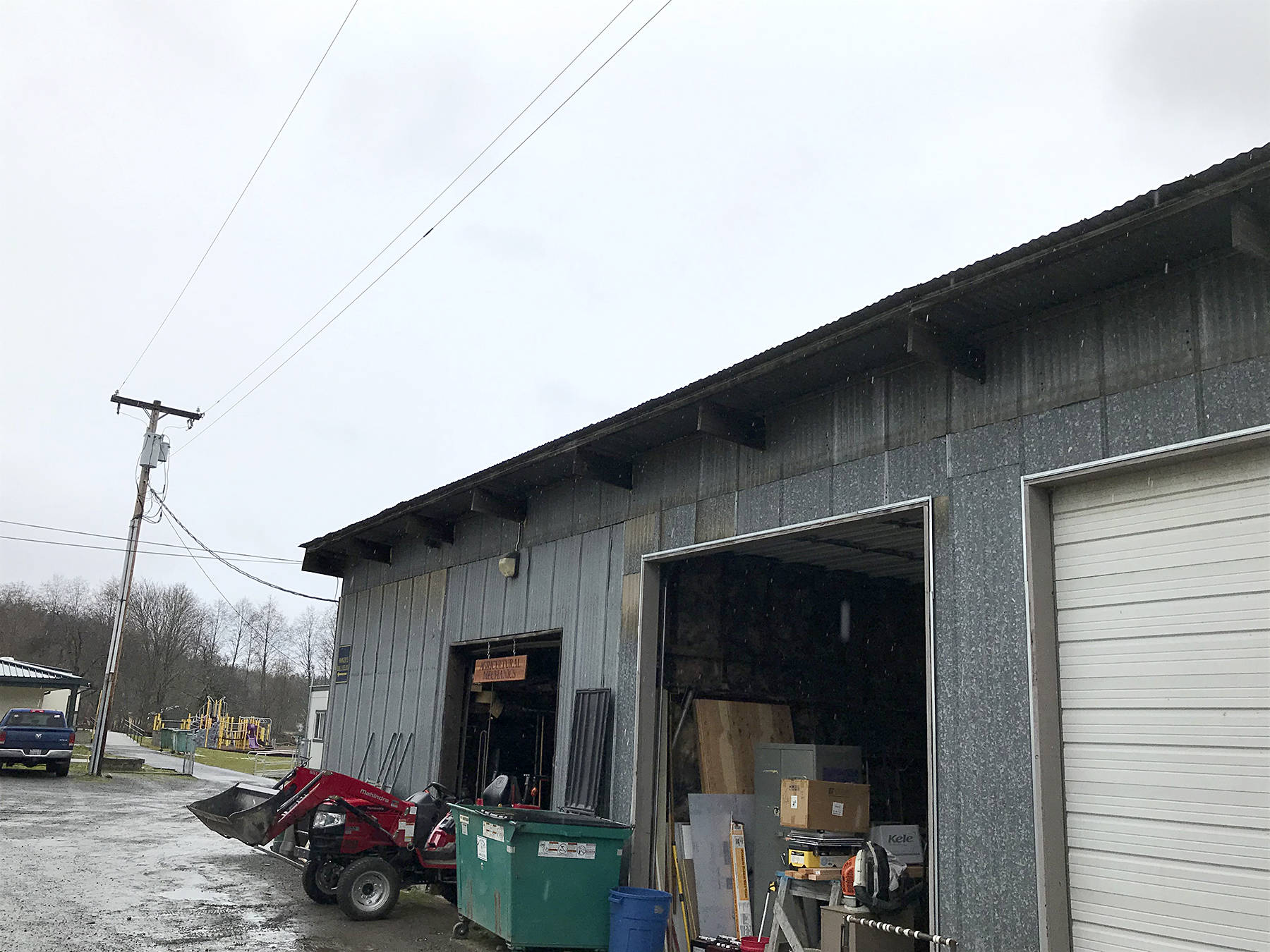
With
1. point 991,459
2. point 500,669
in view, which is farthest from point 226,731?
point 991,459

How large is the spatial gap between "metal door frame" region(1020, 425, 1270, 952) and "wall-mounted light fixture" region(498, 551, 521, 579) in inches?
248

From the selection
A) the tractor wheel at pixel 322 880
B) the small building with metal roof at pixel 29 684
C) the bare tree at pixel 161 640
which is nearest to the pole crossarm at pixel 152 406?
the small building with metal roof at pixel 29 684

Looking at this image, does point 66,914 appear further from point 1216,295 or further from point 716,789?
point 1216,295

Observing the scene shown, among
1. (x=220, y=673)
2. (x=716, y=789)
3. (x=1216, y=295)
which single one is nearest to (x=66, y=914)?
(x=716, y=789)

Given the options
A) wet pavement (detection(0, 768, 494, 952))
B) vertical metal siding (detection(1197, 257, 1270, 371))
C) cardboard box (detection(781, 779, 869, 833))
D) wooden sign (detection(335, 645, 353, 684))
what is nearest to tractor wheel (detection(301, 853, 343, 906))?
wet pavement (detection(0, 768, 494, 952))

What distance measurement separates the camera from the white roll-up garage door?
464cm

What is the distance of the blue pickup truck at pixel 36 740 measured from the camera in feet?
80.7

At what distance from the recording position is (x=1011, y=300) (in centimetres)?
570

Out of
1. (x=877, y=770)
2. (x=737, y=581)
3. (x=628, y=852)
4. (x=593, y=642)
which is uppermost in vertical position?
(x=737, y=581)

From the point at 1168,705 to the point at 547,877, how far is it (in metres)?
4.69

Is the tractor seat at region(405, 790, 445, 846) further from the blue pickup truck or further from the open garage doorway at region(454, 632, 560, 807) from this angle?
the blue pickup truck

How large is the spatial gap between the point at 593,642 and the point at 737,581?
5.17 feet

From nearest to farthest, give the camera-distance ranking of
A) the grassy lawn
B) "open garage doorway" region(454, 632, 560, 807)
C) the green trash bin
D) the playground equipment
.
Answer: the green trash bin < "open garage doorway" region(454, 632, 560, 807) < the grassy lawn < the playground equipment

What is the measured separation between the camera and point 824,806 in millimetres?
8008
